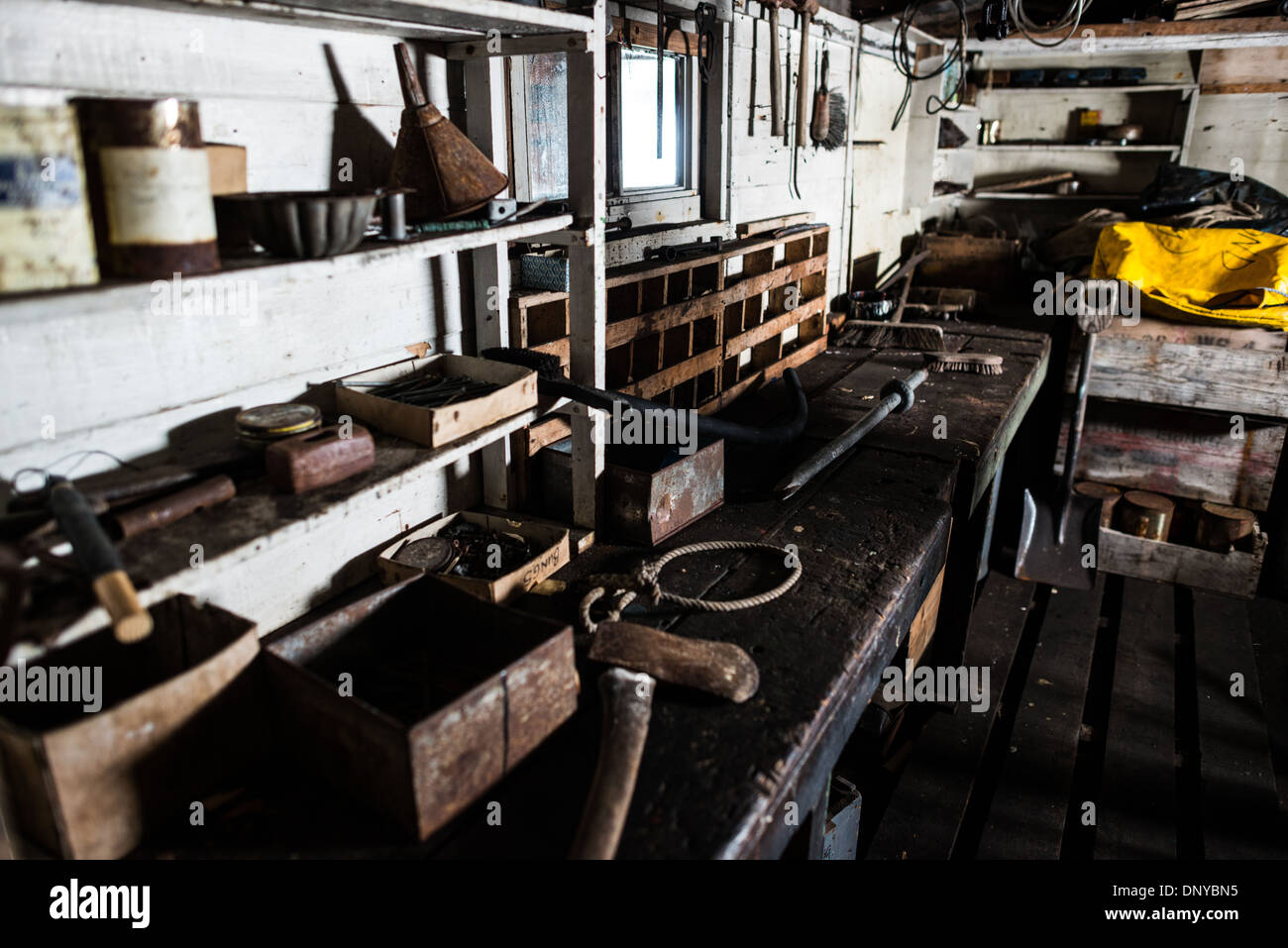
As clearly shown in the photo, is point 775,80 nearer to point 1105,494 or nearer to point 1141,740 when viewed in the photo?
point 1105,494

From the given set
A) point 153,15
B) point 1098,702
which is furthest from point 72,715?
point 1098,702

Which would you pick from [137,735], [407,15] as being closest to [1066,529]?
[407,15]

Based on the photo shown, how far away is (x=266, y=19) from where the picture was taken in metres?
1.60

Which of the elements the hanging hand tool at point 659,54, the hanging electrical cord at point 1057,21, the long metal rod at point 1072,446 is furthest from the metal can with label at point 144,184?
the long metal rod at point 1072,446

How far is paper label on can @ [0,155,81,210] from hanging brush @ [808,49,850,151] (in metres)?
3.70

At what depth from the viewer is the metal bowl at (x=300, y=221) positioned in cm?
134

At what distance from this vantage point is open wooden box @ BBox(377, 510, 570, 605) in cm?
191

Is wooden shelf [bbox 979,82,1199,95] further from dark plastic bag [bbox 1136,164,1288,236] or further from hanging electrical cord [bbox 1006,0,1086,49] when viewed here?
hanging electrical cord [bbox 1006,0,1086,49]

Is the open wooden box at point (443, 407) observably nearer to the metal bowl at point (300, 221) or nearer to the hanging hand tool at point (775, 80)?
the metal bowl at point (300, 221)

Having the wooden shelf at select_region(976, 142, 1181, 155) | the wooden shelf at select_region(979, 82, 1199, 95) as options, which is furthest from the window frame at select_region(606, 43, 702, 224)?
the wooden shelf at select_region(979, 82, 1199, 95)

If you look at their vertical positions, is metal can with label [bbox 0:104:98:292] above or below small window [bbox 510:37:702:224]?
below

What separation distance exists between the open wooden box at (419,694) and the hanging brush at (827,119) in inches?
135

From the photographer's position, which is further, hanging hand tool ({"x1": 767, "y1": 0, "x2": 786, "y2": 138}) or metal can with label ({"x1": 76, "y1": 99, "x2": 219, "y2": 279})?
hanging hand tool ({"x1": 767, "y1": 0, "x2": 786, "y2": 138})

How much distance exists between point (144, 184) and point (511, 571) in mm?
1099
